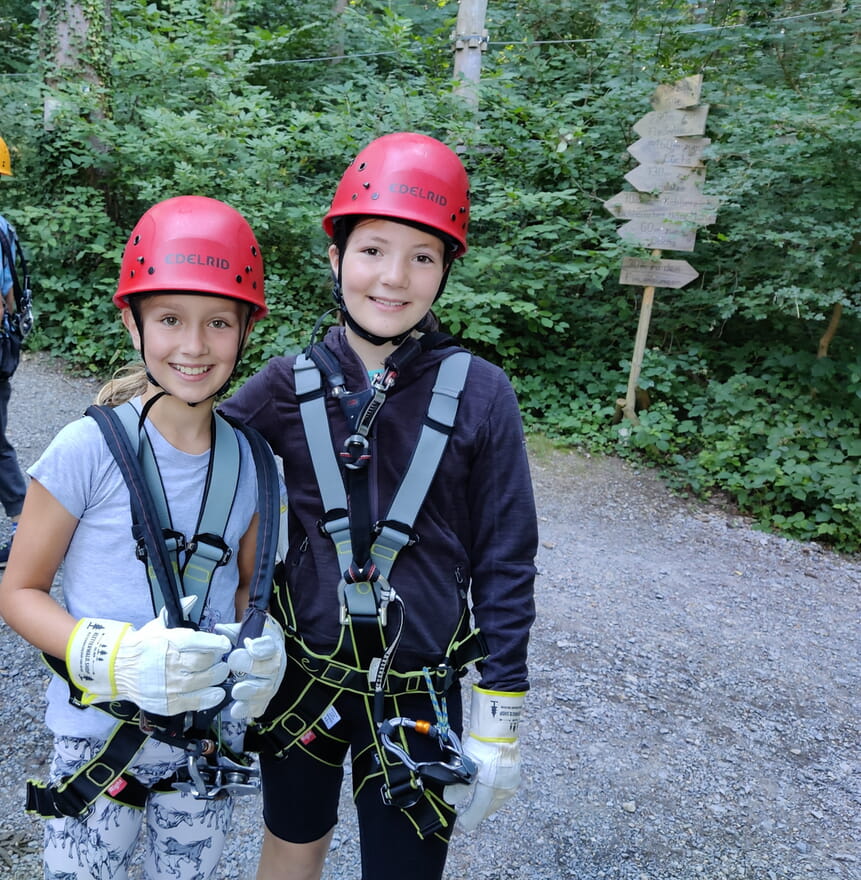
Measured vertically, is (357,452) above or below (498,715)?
above

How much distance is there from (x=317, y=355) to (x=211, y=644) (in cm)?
71

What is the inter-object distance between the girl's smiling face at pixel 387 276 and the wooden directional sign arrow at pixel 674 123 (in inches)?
238

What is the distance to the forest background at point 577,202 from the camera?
247 inches

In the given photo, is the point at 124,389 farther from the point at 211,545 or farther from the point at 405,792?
the point at 405,792

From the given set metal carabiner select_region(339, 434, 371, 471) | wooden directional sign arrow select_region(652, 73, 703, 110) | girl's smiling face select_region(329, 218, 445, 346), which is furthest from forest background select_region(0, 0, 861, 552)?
metal carabiner select_region(339, 434, 371, 471)

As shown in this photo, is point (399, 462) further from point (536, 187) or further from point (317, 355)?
point (536, 187)

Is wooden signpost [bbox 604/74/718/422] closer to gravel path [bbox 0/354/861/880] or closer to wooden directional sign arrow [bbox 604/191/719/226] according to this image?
wooden directional sign arrow [bbox 604/191/719/226]

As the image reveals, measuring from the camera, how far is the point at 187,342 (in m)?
1.53

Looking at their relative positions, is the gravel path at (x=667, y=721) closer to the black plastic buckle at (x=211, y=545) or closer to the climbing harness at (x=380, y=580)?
the climbing harness at (x=380, y=580)

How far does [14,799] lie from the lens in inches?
106

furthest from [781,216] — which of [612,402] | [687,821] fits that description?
[687,821]

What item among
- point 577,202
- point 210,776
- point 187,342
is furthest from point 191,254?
point 577,202

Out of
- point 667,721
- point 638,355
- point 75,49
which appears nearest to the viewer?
point 667,721

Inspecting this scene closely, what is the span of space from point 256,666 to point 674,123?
683 cm
